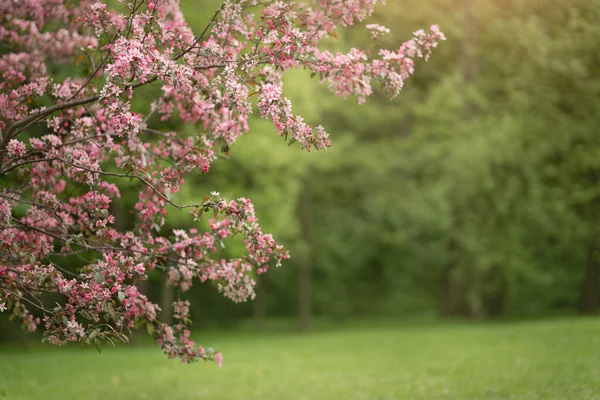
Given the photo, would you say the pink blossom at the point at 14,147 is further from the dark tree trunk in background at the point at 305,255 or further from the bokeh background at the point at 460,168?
the dark tree trunk in background at the point at 305,255

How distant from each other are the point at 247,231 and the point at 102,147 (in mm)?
1992

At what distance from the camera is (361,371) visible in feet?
49.1

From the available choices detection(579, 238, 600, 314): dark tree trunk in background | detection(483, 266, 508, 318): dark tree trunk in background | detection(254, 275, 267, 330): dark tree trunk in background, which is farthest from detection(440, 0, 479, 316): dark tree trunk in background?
detection(254, 275, 267, 330): dark tree trunk in background

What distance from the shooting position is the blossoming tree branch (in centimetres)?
596

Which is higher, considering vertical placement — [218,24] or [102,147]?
[218,24]

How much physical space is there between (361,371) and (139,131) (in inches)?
377

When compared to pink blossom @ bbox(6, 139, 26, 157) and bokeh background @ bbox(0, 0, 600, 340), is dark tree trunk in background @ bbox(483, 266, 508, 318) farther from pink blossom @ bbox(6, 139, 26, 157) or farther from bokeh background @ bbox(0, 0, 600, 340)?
pink blossom @ bbox(6, 139, 26, 157)

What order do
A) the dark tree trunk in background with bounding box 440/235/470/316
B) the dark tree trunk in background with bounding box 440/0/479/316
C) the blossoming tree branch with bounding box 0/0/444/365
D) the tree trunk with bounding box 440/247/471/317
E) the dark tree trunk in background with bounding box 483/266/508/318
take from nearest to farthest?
the blossoming tree branch with bounding box 0/0/444/365 < the dark tree trunk in background with bounding box 440/0/479/316 < the dark tree trunk in background with bounding box 483/266/508/318 < the dark tree trunk in background with bounding box 440/235/470/316 < the tree trunk with bounding box 440/247/471/317

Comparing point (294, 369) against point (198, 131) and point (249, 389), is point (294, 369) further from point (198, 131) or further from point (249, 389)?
point (198, 131)

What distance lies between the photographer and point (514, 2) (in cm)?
2147

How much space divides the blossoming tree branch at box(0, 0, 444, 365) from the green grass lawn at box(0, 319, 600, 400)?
193 inches

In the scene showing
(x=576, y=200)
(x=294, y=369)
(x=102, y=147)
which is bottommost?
(x=294, y=369)

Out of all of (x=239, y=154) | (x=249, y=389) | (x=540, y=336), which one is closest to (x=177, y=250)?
(x=249, y=389)

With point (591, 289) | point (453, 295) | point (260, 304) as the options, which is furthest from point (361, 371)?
point (260, 304)
